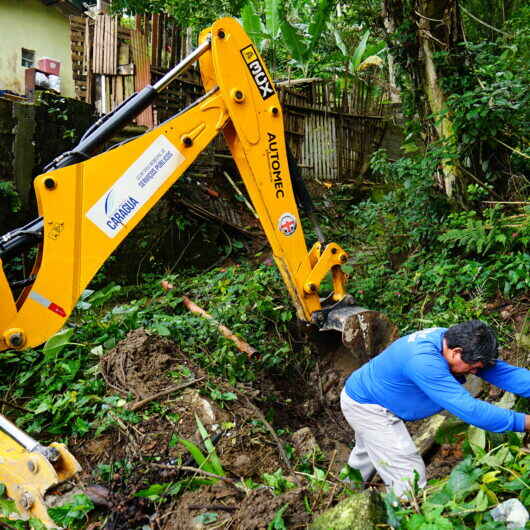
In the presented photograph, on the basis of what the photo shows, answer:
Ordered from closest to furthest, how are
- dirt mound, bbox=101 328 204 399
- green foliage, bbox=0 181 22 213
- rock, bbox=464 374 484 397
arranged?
dirt mound, bbox=101 328 204 399 → rock, bbox=464 374 484 397 → green foliage, bbox=0 181 22 213

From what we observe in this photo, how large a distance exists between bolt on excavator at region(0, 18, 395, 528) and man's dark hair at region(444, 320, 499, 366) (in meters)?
1.70

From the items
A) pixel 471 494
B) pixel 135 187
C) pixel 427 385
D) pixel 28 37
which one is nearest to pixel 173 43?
pixel 135 187

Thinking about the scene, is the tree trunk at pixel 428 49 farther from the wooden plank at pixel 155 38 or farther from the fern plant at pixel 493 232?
the wooden plank at pixel 155 38

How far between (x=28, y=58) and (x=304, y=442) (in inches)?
620

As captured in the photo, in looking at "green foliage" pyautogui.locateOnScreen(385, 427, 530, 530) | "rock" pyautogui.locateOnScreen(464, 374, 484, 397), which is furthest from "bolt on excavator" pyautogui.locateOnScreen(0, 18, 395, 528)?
"green foliage" pyautogui.locateOnScreen(385, 427, 530, 530)

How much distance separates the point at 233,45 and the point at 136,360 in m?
2.56

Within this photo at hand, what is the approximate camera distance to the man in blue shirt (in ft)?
8.92

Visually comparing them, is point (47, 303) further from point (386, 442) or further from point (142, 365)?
point (386, 442)

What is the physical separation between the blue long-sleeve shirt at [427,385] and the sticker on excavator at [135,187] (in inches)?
75.2

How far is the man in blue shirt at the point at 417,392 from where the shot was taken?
2.72 metres

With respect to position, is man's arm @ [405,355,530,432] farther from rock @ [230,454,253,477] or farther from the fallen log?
the fallen log

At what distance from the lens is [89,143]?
352 centimetres

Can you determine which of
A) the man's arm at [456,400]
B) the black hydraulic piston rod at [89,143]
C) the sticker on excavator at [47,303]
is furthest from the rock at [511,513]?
the black hydraulic piston rod at [89,143]

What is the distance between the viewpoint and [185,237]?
25.2ft
